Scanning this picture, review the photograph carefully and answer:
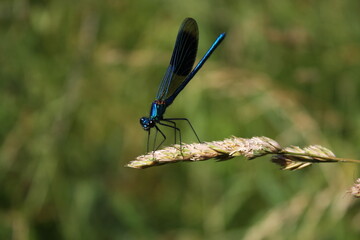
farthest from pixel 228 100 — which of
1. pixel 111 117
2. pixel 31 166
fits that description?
pixel 31 166

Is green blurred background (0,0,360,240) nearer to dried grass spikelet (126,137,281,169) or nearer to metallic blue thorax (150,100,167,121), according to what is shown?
metallic blue thorax (150,100,167,121)

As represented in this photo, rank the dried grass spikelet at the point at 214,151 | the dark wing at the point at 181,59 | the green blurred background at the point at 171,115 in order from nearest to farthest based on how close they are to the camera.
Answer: the dried grass spikelet at the point at 214,151 → the dark wing at the point at 181,59 → the green blurred background at the point at 171,115

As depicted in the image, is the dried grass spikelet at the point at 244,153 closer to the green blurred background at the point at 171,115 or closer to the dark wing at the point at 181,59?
the dark wing at the point at 181,59

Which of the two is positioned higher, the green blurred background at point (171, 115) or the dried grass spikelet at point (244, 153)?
the green blurred background at point (171, 115)

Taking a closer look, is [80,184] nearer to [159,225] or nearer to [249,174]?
[159,225]

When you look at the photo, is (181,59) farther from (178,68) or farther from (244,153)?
(244,153)

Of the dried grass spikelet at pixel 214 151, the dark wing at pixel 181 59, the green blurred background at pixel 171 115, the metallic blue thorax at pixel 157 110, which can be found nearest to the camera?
the dried grass spikelet at pixel 214 151

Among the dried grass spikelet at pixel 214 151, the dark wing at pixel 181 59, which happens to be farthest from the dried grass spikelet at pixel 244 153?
the dark wing at pixel 181 59

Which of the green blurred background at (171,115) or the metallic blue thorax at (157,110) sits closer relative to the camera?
the metallic blue thorax at (157,110)
